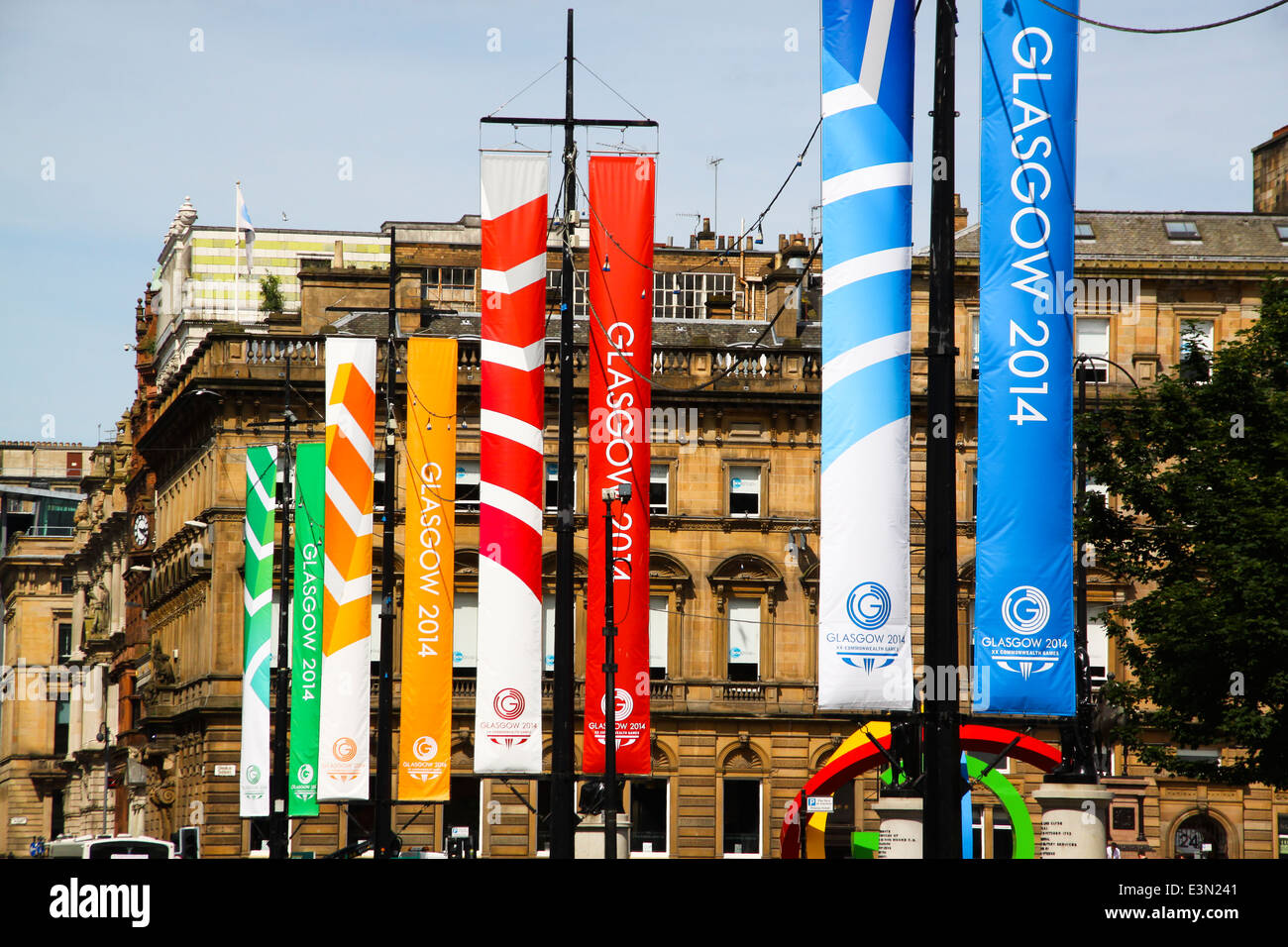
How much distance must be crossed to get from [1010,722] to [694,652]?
10090 mm

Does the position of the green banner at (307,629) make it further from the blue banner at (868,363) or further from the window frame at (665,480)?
the blue banner at (868,363)

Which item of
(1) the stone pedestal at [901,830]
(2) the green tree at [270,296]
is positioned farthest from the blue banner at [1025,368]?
(2) the green tree at [270,296]

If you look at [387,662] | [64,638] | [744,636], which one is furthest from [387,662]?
[64,638]

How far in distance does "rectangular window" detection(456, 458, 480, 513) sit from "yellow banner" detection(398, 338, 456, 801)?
21.9 metres

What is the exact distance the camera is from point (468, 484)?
60406mm

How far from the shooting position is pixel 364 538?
128 ft

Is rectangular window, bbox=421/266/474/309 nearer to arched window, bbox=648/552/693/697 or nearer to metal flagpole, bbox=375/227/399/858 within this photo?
arched window, bbox=648/552/693/697

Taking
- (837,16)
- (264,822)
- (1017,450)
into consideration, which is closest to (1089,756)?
(1017,450)

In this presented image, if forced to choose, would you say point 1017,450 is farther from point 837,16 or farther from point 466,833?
point 466,833

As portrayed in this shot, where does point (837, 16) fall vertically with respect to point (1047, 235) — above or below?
above

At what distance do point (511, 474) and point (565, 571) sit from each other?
5.05 metres

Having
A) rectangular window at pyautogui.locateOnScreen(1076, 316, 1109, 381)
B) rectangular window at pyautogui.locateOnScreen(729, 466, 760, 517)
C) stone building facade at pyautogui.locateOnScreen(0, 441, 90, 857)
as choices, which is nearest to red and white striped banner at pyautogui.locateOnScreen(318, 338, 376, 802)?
rectangular window at pyautogui.locateOnScreen(729, 466, 760, 517)

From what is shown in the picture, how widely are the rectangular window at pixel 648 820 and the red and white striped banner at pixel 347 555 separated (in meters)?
20.9

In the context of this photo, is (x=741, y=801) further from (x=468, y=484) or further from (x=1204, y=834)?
(x=1204, y=834)
